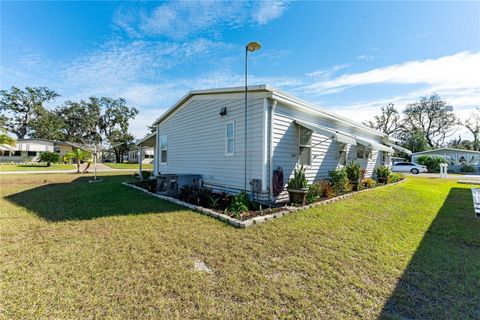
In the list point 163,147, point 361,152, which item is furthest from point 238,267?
point 361,152

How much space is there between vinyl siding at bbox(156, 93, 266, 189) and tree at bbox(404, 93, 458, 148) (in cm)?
5293

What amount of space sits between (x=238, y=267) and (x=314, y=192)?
532cm

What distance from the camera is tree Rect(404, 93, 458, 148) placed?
4566 cm

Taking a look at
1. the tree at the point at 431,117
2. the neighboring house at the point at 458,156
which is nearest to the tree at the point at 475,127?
the tree at the point at 431,117

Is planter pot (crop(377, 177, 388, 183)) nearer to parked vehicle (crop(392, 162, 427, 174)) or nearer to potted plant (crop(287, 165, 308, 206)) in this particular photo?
potted plant (crop(287, 165, 308, 206))

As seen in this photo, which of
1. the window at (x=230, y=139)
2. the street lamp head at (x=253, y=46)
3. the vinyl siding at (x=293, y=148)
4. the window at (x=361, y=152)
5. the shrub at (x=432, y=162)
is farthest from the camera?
the shrub at (x=432, y=162)

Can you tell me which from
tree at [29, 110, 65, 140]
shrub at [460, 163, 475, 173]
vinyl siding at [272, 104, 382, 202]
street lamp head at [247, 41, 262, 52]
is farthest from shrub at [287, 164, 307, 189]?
tree at [29, 110, 65, 140]

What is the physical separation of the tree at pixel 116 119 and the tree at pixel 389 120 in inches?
2121

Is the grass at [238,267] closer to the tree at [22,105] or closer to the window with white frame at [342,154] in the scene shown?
the window with white frame at [342,154]

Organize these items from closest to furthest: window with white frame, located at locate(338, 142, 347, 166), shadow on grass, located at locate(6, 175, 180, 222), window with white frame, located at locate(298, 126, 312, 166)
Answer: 1. shadow on grass, located at locate(6, 175, 180, 222)
2. window with white frame, located at locate(298, 126, 312, 166)
3. window with white frame, located at locate(338, 142, 347, 166)

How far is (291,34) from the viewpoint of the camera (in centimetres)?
1041

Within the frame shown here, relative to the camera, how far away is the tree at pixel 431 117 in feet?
150

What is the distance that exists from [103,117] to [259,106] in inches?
2106

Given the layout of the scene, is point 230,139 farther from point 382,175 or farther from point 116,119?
point 116,119
